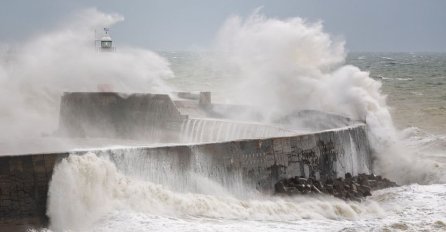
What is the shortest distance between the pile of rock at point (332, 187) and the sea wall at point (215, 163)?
0.15 metres

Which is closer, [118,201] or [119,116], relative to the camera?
[118,201]

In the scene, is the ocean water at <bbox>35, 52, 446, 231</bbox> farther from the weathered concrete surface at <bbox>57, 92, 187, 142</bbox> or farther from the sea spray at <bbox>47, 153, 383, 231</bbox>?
the weathered concrete surface at <bbox>57, 92, 187, 142</bbox>

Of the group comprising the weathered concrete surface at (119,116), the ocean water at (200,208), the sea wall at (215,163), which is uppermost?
the weathered concrete surface at (119,116)

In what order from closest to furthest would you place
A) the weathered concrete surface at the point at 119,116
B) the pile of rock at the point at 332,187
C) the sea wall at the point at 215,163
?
1. the sea wall at the point at 215,163
2. the pile of rock at the point at 332,187
3. the weathered concrete surface at the point at 119,116

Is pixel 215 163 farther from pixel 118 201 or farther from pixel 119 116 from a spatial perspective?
pixel 119 116

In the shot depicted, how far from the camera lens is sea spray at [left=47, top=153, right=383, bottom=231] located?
26.1 ft

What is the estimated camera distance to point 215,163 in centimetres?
934

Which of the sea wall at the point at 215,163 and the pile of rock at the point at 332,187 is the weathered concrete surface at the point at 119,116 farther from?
the pile of rock at the point at 332,187

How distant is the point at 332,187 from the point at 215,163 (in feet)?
7.37

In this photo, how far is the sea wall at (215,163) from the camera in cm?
788

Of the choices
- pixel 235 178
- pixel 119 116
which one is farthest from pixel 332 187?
pixel 119 116

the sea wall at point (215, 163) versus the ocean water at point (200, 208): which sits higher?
the sea wall at point (215, 163)

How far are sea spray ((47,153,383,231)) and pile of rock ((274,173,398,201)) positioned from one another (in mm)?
572

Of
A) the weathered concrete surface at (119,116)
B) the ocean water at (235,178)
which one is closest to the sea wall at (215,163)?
the ocean water at (235,178)
